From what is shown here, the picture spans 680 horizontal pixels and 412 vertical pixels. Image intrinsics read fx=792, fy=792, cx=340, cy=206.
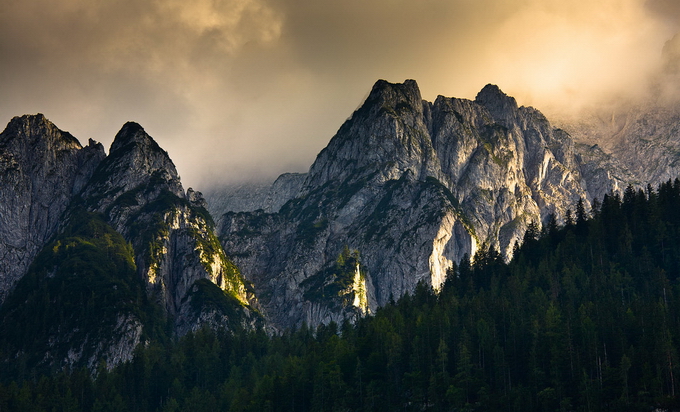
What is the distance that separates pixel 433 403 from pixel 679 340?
5135 centimetres

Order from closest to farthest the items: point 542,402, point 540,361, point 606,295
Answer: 1. point 542,402
2. point 540,361
3. point 606,295

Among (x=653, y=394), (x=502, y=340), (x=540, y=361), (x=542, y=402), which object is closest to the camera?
(x=653, y=394)

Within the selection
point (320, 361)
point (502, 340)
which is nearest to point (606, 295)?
point (502, 340)

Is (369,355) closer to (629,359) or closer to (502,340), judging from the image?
(502,340)

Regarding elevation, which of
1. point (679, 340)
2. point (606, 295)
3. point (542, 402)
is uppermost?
point (606, 295)

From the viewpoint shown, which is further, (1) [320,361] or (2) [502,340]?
(1) [320,361]

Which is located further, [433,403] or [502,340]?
[502,340]

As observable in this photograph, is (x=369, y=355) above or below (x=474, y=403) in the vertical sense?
above

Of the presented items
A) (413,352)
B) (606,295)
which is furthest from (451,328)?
(606,295)

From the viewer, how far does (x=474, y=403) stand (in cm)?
16712

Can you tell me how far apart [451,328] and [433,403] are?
27132mm

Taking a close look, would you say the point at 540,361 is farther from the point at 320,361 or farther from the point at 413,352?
the point at 320,361

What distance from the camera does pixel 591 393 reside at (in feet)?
495

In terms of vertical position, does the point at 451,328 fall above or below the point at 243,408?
above
